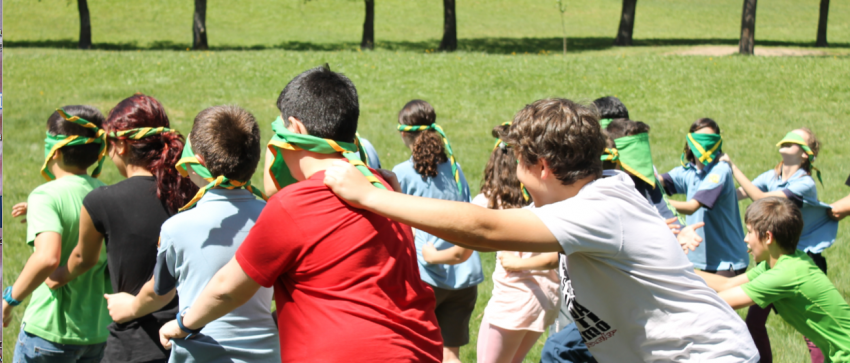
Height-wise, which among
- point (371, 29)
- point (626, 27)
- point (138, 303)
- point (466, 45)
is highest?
point (626, 27)

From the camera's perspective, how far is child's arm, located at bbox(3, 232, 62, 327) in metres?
3.12

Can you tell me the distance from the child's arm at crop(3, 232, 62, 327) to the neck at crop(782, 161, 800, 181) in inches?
238

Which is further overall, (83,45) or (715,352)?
(83,45)

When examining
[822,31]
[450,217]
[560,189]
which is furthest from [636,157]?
[822,31]

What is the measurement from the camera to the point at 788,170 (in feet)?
19.6

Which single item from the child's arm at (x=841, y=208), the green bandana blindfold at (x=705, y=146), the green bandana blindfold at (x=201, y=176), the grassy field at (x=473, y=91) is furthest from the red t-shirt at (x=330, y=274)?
the child's arm at (x=841, y=208)

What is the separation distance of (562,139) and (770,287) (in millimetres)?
2299

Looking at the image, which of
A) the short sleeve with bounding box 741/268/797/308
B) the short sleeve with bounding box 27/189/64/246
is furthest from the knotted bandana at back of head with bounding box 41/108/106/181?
the short sleeve with bounding box 741/268/797/308

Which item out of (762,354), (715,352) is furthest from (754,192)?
(715,352)

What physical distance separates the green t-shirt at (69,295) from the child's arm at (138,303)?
73 cm

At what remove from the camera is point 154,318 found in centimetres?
305

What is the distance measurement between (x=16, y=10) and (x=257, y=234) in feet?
168

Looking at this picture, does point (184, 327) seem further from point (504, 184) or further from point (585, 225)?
point (504, 184)

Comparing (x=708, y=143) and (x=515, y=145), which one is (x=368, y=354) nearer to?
(x=515, y=145)
